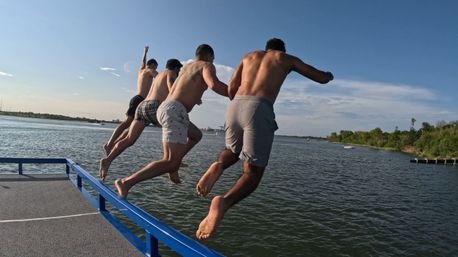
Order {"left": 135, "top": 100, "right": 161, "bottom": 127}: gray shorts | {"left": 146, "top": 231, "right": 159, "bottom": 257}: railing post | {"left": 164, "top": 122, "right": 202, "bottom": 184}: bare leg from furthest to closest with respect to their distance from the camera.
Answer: {"left": 135, "top": 100, "right": 161, "bottom": 127}: gray shorts < {"left": 164, "top": 122, "right": 202, "bottom": 184}: bare leg < {"left": 146, "top": 231, "right": 159, "bottom": 257}: railing post

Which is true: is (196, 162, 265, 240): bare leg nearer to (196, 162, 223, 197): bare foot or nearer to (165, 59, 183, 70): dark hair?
(196, 162, 223, 197): bare foot

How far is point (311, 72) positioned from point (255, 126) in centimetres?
84

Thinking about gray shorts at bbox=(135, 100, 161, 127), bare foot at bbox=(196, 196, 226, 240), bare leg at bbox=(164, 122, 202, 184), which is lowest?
bare foot at bbox=(196, 196, 226, 240)

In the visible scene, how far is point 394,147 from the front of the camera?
13712 centimetres

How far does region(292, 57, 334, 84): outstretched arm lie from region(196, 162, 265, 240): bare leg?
112cm

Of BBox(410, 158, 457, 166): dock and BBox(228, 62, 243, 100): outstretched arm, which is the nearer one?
BBox(228, 62, 243, 100): outstretched arm

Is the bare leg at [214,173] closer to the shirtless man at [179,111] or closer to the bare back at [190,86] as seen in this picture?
the shirtless man at [179,111]

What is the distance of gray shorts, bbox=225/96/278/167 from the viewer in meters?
3.11

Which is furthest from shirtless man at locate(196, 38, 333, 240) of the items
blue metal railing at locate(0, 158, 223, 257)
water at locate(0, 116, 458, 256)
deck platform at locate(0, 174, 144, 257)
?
water at locate(0, 116, 458, 256)

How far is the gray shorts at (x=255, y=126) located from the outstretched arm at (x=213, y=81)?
0.57 m

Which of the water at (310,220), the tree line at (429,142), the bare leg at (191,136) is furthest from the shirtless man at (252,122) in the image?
the tree line at (429,142)

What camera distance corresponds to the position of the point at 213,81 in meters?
3.85

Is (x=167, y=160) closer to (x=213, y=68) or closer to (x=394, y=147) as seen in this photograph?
(x=213, y=68)

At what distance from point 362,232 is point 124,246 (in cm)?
1263
